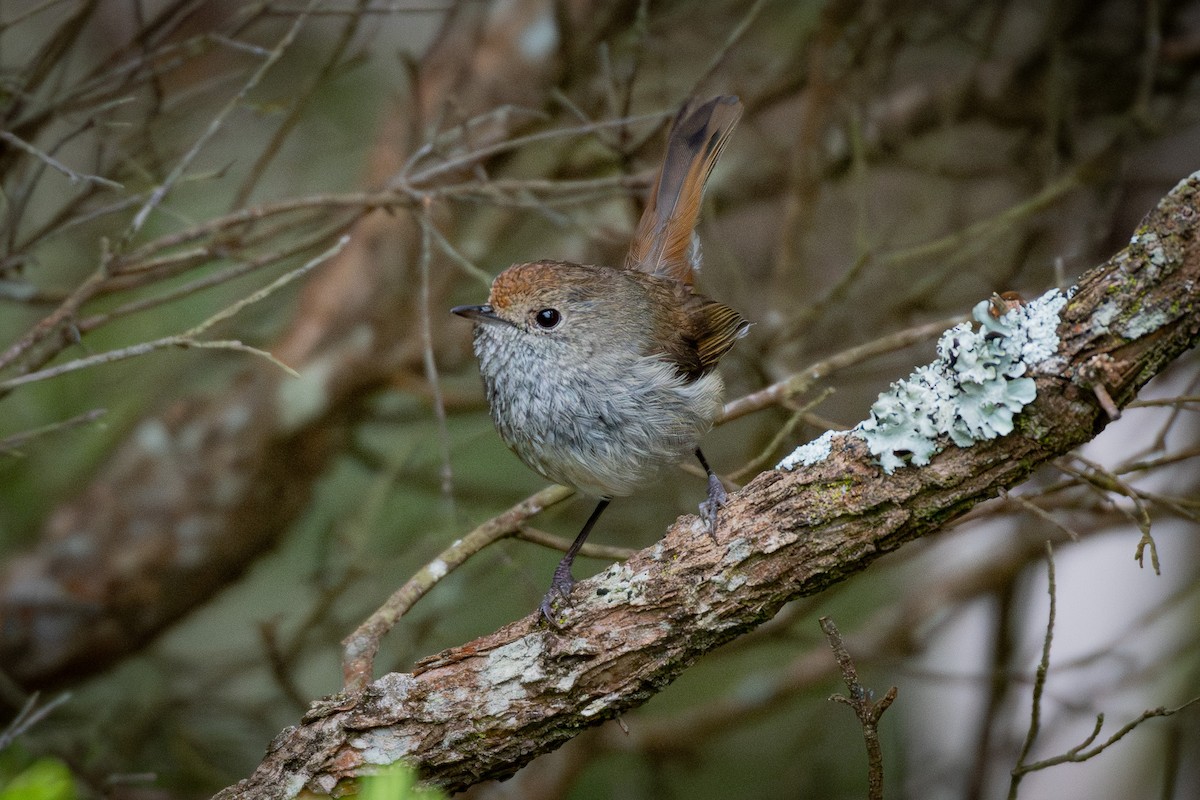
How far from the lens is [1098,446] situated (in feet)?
14.3

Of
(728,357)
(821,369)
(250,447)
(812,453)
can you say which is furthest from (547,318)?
(250,447)

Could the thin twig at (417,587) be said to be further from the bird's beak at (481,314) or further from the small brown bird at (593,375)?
the bird's beak at (481,314)

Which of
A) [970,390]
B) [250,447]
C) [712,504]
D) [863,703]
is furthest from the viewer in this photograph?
[250,447]

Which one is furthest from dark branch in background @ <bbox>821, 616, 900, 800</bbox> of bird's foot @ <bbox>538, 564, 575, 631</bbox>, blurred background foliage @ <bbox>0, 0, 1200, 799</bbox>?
blurred background foliage @ <bbox>0, 0, 1200, 799</bbox>

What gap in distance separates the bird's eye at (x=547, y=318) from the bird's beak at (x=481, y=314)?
10 cm

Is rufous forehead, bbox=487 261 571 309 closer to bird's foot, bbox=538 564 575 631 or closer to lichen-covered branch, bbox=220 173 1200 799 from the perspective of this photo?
bird's foot, bbox=538 564 575 631

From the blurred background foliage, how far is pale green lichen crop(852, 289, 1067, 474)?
1987 millimetres

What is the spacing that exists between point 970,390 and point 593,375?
1.36m

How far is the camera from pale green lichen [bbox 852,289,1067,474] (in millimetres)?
1858

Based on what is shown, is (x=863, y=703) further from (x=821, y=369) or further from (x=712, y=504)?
(x=821, y=369)

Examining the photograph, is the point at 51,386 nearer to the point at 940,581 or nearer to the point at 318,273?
the point at 318,273

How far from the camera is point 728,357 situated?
4613 mm

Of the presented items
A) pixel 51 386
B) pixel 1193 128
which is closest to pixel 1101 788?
pixel 1193 128

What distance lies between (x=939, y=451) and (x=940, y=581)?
3007mm
